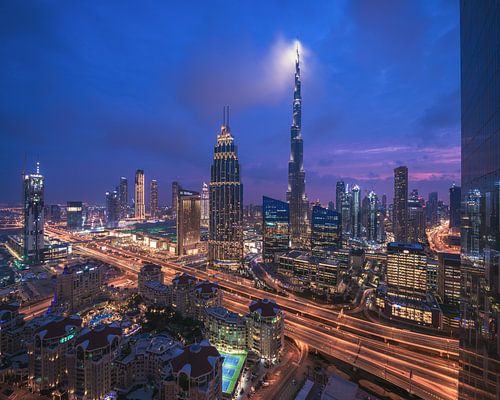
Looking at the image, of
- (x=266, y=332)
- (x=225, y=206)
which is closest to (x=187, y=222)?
(x=225, y=206)

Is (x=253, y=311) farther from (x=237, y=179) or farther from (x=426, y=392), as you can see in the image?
(x=237, y=179)

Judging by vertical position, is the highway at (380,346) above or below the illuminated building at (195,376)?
below

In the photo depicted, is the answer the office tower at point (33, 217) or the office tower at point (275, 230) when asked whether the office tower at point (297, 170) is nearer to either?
the office tower at point (275, 230)

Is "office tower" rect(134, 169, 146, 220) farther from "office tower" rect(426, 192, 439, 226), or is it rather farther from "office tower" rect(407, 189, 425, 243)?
"office tower" rect(426, 192, 439, 226)

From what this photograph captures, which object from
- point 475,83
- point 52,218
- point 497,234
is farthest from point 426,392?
point 52,218

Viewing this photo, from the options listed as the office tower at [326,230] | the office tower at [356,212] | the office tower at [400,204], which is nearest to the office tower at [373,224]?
the office tower at [356,212]

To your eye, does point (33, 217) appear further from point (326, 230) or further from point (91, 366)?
point (326, 230)

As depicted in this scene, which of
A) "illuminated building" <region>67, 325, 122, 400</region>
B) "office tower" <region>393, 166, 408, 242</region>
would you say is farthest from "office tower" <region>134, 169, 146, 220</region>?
"illuminated building" <region>67, 325, 122, 400</region>
